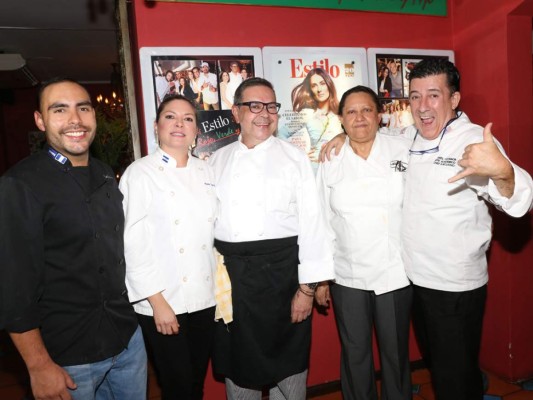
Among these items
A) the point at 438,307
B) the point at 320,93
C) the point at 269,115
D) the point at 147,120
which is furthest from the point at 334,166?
the point at 147,120

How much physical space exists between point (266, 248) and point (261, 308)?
31 centimetres

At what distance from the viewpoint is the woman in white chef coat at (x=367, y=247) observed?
7.18 ft

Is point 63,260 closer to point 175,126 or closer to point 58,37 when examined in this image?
point 175,126

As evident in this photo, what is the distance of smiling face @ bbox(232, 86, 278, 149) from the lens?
2.14 m

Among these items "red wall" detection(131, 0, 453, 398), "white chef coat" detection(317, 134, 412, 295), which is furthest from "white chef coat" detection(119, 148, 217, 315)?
"red wall" detection(131, 0, 453, 398)

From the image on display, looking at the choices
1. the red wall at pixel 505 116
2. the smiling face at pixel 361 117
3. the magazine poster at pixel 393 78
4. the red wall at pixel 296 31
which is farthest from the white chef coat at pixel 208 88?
the red wall at pixel 505 116

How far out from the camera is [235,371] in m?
2.16

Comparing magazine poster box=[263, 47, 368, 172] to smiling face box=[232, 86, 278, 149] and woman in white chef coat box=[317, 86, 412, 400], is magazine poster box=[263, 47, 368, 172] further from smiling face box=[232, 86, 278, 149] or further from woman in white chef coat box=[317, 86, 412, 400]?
smiling face box=[232, 86, 278, 149]

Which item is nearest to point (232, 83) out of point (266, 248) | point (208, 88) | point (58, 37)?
point (208, 88)

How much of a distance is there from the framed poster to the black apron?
817 mm

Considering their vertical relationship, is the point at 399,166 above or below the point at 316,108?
below

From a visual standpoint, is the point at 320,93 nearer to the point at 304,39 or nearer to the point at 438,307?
the point at 304,39

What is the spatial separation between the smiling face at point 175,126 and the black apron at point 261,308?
0.55 meters

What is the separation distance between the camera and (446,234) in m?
2.01
